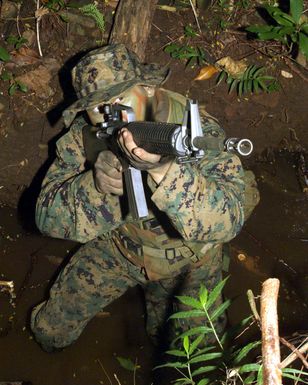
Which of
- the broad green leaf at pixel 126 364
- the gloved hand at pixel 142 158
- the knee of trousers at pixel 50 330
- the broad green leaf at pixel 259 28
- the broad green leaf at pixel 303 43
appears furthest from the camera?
the broad green leaf at pixel 259 28

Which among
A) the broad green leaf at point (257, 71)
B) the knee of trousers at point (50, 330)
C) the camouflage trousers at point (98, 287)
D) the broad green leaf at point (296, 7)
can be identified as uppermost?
the broad green leaf at point (296, 7)

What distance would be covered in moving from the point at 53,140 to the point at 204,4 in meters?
2.04

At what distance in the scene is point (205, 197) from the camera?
2.21 meters

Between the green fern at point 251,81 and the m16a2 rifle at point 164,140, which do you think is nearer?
the m16a2 rifle at point 164,140

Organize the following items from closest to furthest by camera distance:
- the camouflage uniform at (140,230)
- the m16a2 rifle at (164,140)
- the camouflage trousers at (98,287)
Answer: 1. the m16a2 rifle at (164,140)
2. the camouflage uniform at (140,230)
3. the camouflage trousers at (98,287)

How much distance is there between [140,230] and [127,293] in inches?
58.8

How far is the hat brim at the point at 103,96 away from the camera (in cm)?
235

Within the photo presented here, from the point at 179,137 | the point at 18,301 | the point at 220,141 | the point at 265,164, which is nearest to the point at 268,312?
the point at 220,141

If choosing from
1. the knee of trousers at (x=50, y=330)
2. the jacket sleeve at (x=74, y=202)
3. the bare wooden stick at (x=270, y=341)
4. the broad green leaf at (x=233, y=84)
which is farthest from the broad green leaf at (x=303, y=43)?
the bare wooden stick at (x=270, y=341)

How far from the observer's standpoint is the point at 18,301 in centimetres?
406

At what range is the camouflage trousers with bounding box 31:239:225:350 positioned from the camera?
3.12m

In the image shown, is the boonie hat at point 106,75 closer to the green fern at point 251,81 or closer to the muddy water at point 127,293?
the green fern at point 251,81

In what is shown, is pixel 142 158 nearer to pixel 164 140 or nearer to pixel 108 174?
pixel 164 140

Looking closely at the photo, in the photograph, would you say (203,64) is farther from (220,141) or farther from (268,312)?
(268,312)
